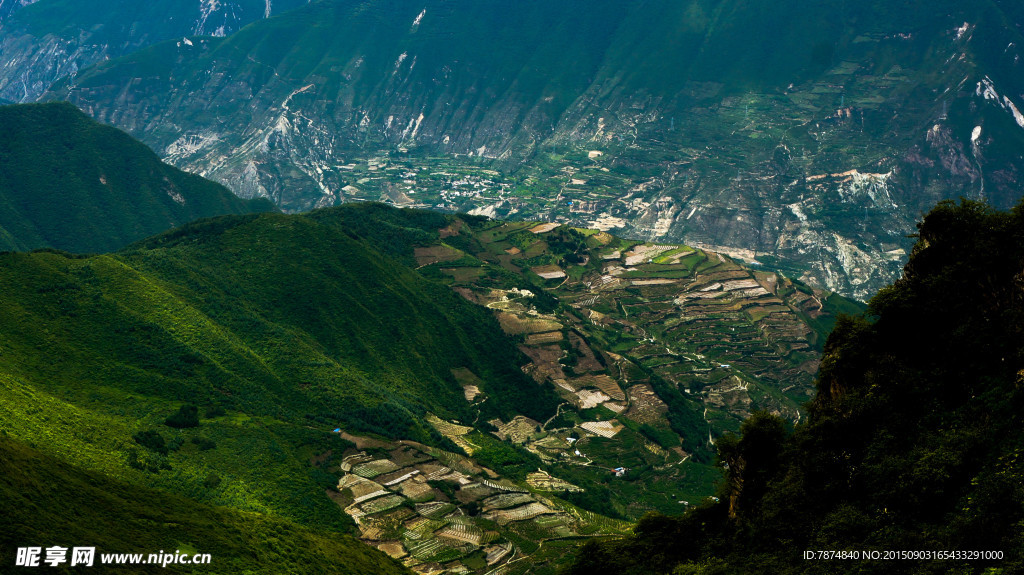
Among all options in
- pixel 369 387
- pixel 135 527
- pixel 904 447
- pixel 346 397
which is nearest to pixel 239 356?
pixel 346 397

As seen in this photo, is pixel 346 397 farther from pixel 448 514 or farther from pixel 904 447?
pixel 904 447

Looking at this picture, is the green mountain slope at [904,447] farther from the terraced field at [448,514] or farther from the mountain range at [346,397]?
the mountain range at [346,397]

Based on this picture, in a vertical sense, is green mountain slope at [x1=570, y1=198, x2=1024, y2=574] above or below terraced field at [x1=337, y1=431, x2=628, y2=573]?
above

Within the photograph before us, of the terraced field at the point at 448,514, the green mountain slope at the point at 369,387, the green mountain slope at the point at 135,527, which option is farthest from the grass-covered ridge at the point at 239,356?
the green mountain slope at the point at 135,527

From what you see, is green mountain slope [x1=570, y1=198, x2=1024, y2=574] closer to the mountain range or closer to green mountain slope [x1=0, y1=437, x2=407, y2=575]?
green mountain slope [x1=0, y1=437, x2=407, y2=575]

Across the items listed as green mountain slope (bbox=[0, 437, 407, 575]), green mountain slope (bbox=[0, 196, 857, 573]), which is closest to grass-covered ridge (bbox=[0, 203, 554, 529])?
green mountain slope (bbox=[0, 196, 857, 573])

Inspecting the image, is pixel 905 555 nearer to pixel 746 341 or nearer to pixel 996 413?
pixel 996 413
